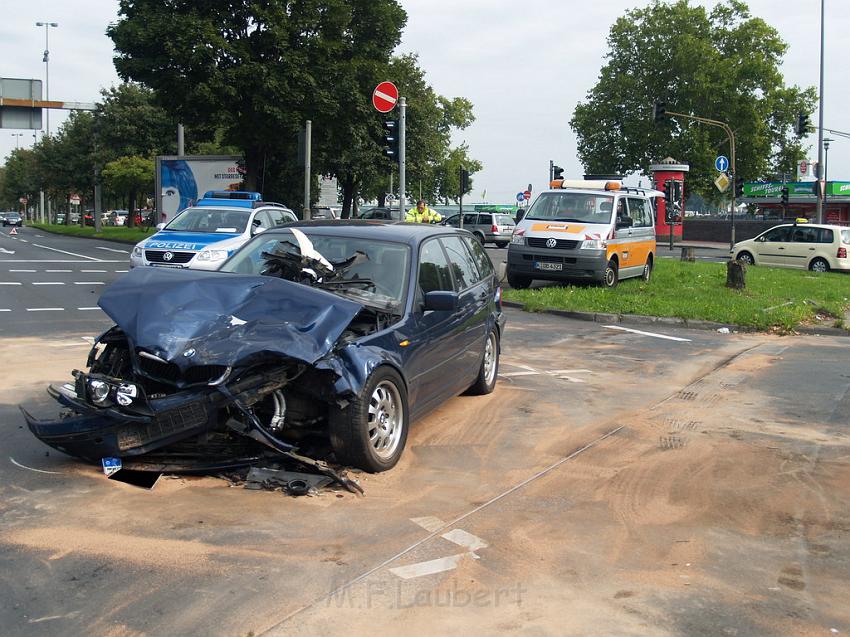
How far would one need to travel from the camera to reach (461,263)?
7.94 meters

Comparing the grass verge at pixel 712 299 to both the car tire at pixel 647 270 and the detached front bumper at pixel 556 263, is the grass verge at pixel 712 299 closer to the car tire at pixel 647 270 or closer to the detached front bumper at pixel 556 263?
the car tire at pixel 647 270

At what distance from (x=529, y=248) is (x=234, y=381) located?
43.9 feet

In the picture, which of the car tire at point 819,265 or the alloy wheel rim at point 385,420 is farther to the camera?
the car tire at point 819,265

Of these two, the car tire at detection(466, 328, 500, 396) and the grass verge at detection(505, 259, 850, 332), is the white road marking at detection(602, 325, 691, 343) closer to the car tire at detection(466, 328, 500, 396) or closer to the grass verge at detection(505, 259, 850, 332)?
the grass verge at detection(505, 259, 850, 332)

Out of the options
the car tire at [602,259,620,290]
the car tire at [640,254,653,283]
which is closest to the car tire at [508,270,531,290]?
the car tire at [602,259,620,290]

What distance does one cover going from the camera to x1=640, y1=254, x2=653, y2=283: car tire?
20172mm

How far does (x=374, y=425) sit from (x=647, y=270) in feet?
51.9

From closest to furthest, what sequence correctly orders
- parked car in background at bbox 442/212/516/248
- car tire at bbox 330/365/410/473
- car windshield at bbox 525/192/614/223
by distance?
car tire at bbox 330/365/410/473, car windshield at bbox 525/192/614/223, parked car in background at bbox 442/212/516/248

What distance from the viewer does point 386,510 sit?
516cm

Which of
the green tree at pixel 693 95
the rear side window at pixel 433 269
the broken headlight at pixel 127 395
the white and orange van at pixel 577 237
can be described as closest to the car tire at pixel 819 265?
the white and orange van at pixel 577 237

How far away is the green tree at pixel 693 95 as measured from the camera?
204 ft

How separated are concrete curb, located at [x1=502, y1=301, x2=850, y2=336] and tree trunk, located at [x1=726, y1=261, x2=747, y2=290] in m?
3.43

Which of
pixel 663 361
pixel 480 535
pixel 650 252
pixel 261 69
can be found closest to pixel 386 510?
pixel 480 535

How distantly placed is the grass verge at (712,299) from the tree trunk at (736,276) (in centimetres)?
17
